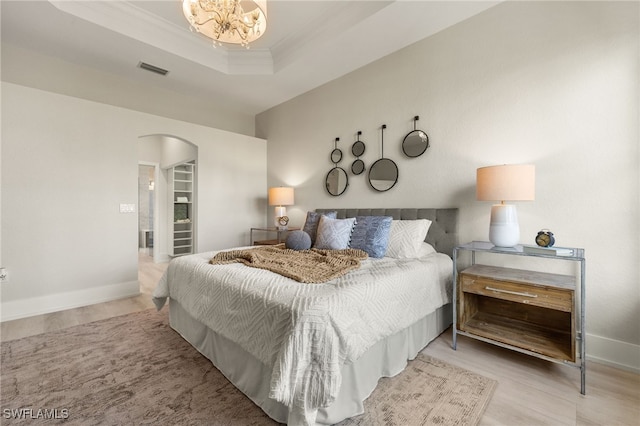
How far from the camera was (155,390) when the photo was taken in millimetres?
1644

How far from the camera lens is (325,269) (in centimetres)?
183

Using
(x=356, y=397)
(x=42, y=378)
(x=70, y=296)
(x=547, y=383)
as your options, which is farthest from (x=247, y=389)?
(x=70, y=296)

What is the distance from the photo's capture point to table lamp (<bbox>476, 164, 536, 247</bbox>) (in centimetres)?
194

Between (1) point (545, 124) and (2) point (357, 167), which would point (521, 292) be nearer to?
(1) point (545, 124)

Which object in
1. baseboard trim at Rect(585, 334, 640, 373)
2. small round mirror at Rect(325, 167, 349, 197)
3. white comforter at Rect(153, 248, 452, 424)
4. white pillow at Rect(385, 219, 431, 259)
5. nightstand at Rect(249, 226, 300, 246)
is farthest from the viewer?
nightstand at Rect(249, 226, 300, 246)

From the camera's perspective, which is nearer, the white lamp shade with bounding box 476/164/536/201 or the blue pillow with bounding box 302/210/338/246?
the white lamp shade with bounding box 476/164/536/201

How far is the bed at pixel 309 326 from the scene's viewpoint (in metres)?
1.19

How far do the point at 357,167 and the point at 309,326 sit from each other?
259 centimetres

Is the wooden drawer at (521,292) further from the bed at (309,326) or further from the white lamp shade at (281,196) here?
the white lamp shade at (281,196)

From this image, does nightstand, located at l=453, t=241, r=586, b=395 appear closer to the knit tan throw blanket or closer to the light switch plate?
the knit tan throw blanket

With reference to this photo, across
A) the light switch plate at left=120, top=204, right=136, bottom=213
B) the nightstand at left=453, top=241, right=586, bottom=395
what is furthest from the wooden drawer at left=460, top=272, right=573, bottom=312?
the light switch plate at left=120, top=204, right=136, bottom=213

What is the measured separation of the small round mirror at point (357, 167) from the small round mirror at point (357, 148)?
88 millimetres

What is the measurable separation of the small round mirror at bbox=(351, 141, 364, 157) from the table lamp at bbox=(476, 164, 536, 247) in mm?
1561

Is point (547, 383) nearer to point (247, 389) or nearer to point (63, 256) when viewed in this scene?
point (247, 389)
